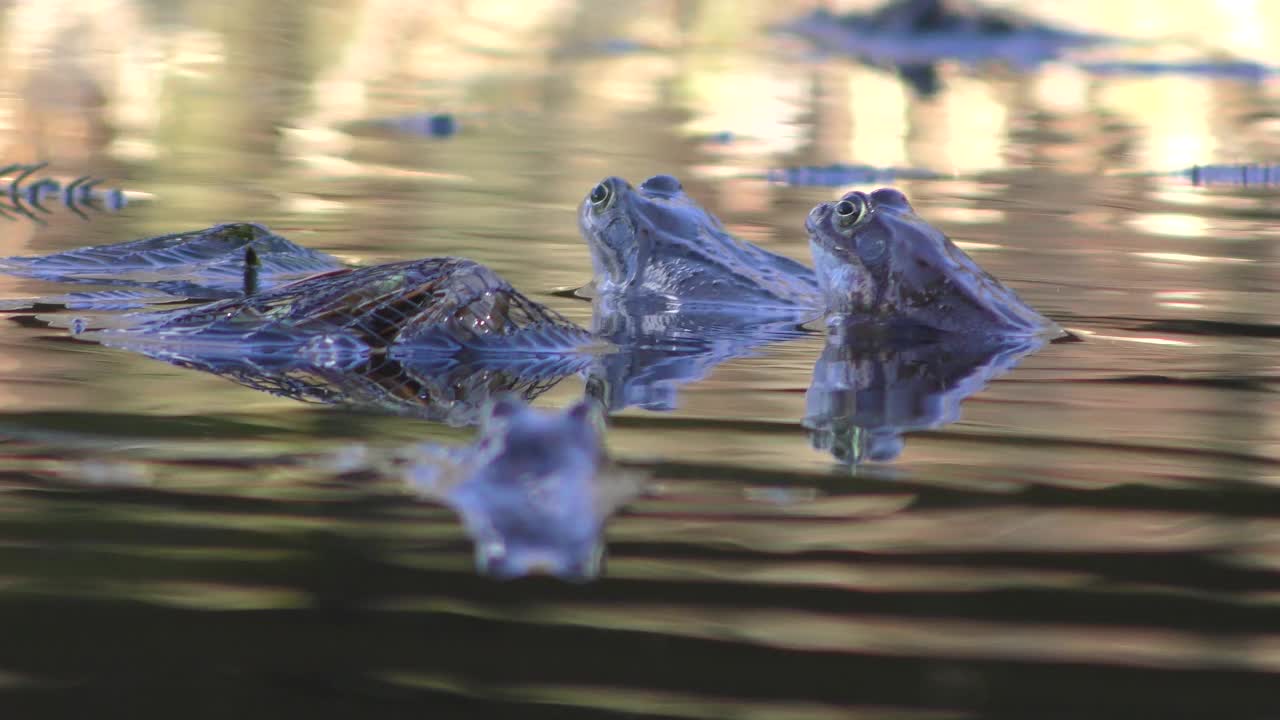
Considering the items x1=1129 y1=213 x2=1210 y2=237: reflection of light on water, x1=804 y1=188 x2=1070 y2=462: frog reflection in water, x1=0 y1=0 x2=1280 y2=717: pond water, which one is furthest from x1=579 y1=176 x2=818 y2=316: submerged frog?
x1=1129 y1=213 x2=1210 y2=237: reflection of light on water

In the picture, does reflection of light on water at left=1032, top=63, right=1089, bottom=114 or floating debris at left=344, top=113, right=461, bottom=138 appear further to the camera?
reflection of light on water at left=1032, top=63, right=1089, bottom=114

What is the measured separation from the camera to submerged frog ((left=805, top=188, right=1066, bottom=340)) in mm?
5672

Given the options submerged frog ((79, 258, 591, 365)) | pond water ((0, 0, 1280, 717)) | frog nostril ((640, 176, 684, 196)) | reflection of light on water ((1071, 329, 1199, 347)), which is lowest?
pond water ((0, 0, 1280, 717))

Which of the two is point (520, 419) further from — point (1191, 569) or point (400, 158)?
point (400, 158)

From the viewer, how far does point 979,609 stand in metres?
2.71

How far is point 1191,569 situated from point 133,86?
13.2 metres

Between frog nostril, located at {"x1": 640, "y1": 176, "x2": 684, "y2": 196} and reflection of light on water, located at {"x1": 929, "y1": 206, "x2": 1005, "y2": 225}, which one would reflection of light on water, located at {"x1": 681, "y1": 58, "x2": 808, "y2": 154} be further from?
frog nostril, located at {"x1": 640, "y1": 176, "x2": 684, "y2": 196}

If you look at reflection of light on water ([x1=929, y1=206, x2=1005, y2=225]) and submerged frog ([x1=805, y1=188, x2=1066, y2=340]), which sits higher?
reflection of light on water ([x1=929, y1=206, x2=1005, y2=225])

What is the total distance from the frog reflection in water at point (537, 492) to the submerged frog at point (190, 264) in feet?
9.28

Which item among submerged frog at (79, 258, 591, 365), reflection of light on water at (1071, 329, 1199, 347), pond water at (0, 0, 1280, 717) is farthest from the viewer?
reflection of light on water at (1071, 329, 1199, 347)

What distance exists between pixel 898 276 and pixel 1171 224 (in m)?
3.55

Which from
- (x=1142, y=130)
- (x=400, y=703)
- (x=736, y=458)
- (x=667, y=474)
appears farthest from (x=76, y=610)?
(x=1142, y=130)

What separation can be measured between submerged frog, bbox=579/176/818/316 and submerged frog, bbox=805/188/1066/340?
0.40 metres

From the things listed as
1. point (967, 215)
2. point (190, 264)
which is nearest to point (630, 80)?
point (967, 215)
